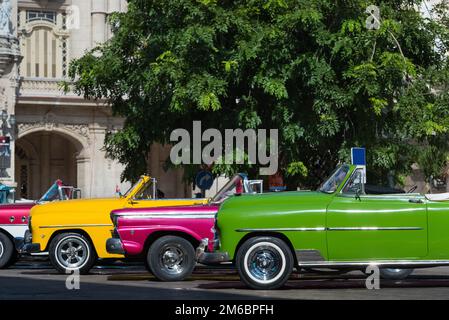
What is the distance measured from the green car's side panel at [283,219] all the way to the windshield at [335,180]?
207 mm

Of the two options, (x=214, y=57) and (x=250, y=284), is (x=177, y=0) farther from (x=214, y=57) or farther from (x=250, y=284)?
(x=250, y=284)

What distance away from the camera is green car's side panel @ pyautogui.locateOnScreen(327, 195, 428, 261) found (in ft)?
41.2

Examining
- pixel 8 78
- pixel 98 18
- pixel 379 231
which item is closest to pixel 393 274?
pixel 379 231

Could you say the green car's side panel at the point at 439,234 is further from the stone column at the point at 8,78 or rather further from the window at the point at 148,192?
the stone column at the point at 8,78

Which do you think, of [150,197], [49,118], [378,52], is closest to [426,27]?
[378,52]

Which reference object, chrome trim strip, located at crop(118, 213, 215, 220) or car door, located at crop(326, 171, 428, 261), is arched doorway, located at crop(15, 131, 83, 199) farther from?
car door, located at crop(326, 171, 428, 261)

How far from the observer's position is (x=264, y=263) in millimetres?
12695

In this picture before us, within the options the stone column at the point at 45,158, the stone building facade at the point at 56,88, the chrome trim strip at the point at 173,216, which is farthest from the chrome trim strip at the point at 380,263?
the stone column at the point at 45,158

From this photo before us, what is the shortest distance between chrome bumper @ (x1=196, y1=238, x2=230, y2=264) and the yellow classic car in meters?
2.78

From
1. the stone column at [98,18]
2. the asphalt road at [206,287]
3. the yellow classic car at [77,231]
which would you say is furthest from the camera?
the stone column at [98,18]

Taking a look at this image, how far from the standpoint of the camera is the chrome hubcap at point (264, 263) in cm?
1265

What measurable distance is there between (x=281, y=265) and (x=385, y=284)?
1.78 meters

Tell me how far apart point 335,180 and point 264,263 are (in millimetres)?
1437

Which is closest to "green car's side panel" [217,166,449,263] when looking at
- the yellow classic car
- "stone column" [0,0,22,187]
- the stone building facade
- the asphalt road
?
the asphalt road
